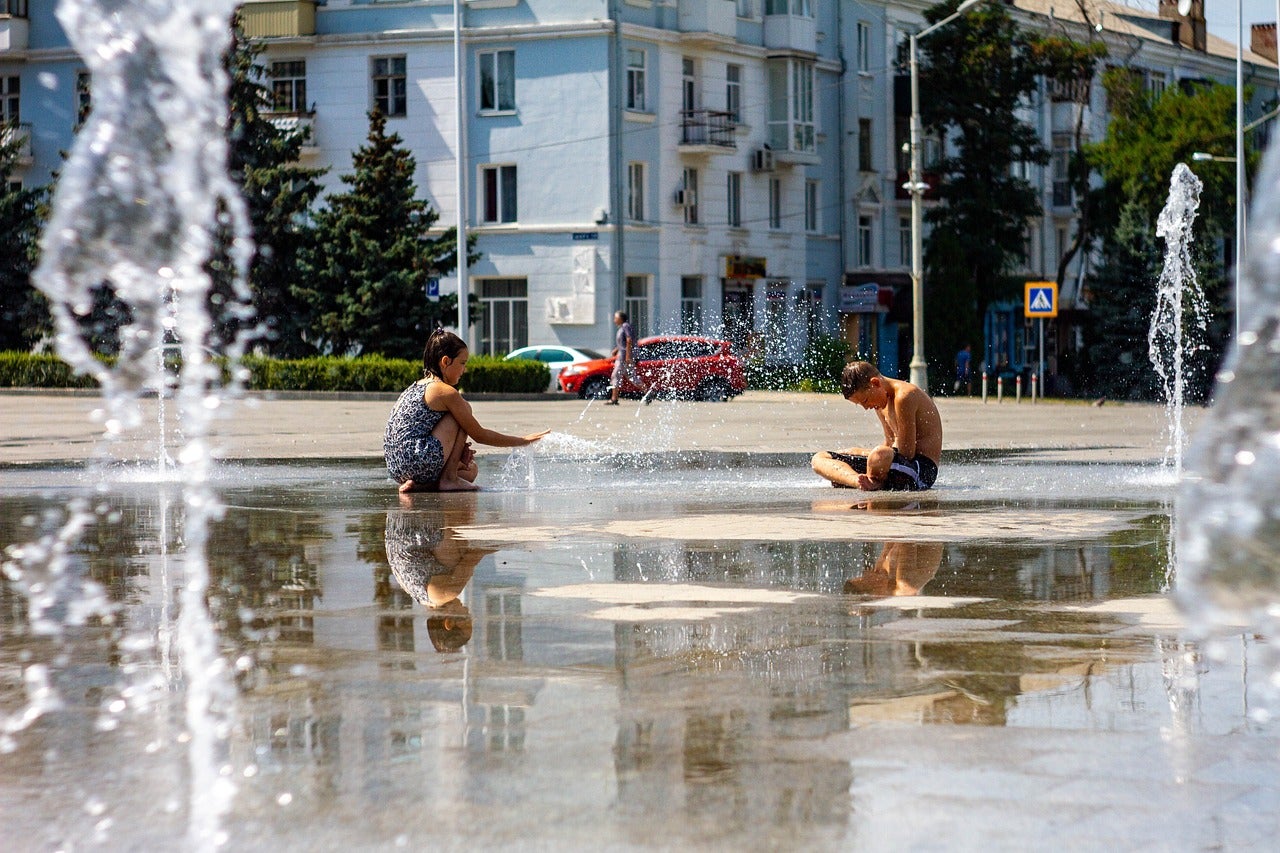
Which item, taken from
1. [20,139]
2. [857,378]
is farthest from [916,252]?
[857,378]

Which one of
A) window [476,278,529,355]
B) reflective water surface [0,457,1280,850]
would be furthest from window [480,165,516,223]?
reflective water surface [0,457,1280,850]

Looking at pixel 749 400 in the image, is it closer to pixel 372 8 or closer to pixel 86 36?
pixel 372 8

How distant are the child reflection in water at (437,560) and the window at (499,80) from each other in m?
39.4

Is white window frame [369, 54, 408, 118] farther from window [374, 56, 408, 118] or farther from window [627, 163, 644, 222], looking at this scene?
window [627, 163, 644, 222]

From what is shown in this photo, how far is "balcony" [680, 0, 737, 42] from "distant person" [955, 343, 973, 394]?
35.3ft

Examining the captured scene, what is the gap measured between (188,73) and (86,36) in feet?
1.09

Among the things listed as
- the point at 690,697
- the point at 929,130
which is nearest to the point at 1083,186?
the point at 929,130

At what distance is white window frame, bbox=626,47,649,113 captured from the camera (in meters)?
52.8

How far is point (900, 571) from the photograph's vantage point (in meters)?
9.70

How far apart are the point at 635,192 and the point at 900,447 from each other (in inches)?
1522

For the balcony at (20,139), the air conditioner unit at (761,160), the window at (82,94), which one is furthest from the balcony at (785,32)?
the balcony at (20,139)

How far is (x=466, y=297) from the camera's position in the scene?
151 feet

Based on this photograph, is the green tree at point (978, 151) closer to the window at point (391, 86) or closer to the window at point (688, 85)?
the window at point (688, 85)

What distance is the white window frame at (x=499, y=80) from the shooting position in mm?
52844
